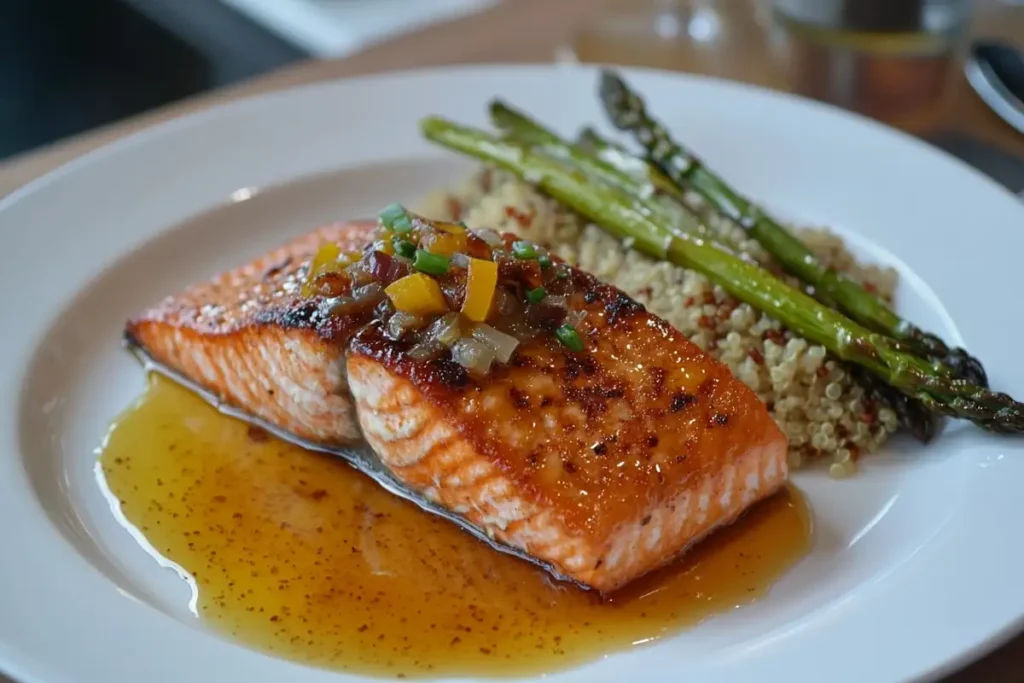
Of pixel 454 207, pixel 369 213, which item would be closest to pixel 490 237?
pixel 454 207

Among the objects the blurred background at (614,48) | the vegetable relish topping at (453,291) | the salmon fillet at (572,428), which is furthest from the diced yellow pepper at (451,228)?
the blurred background at (614,48)

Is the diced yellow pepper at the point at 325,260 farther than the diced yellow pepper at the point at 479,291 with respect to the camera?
Yes

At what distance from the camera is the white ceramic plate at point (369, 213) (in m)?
2.19

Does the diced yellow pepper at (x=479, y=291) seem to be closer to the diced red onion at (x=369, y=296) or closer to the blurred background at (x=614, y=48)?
the diced red onion at (x=369, y=296)

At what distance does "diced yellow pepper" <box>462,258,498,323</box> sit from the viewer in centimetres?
265

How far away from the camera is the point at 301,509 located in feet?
9.51

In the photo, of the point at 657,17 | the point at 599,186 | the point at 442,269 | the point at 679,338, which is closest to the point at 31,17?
the point at 657,17

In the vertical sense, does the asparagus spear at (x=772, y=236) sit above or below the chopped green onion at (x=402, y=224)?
above

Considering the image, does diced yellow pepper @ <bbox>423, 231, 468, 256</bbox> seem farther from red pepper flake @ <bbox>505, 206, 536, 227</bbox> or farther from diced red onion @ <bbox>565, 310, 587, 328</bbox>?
red pepper flake @ <bbox>505, 206, 536, 227</bbox>

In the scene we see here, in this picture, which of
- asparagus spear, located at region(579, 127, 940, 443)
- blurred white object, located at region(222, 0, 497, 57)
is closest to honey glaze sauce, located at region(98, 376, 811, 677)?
asparagus spear, located at region(579, 127, 940, 443)

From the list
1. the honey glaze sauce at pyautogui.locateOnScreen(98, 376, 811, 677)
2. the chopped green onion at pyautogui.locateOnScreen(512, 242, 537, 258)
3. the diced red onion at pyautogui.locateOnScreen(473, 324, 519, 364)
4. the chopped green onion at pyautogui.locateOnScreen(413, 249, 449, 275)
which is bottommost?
the honey glaze sauce at pyautogui.locateOnScreen(98, 376, 811, 677)

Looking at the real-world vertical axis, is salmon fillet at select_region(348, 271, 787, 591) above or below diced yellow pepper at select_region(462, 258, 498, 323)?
below

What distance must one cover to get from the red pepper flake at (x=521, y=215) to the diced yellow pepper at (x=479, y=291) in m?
0.93

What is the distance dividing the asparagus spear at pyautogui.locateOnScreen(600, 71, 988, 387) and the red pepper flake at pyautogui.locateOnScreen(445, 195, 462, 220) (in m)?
0.68
